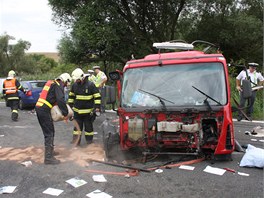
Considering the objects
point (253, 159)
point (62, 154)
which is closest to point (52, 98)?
point (62, 154)

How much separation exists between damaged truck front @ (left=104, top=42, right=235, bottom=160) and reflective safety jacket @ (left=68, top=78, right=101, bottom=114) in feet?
4.60

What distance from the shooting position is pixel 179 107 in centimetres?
499

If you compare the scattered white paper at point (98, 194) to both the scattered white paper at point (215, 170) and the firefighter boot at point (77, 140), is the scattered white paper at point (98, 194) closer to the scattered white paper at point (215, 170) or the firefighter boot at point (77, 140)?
the scattered white paper at point (215, 170)

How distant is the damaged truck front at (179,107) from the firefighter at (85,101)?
4.62ft

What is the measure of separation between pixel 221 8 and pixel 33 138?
15372 mm

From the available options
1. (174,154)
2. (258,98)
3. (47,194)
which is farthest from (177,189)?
(258,98)

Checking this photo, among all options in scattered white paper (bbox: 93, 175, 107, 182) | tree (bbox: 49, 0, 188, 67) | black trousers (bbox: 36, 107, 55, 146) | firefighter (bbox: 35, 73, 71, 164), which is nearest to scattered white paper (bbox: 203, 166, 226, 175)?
scattered white paper (bbox: 93, 175, 107, 182)

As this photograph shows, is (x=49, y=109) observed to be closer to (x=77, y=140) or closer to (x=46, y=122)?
(x=46, y=122)

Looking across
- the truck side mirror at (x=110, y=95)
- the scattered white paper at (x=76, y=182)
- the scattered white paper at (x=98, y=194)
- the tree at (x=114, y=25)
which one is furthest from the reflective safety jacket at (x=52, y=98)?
the tree at (x=114, y=25)

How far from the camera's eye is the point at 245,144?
6660 millimetres

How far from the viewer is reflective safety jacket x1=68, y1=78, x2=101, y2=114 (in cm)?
668

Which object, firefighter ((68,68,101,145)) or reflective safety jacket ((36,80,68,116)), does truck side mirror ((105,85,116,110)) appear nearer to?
reflective safety jacket ((36,80,68,116))

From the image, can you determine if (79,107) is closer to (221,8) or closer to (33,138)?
(33,138)

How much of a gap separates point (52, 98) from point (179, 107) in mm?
2238
